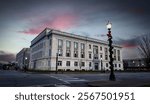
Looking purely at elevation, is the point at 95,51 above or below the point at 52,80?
above

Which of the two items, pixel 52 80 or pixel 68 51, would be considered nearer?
pixel 52 80

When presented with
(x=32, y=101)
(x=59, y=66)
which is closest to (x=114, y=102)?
(x=32, y=101)

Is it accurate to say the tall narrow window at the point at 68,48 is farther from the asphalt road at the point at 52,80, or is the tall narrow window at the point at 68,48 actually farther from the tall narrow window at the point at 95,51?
the asphalt road at the point at 52,80

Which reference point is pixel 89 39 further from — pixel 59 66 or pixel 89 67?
pixel 59 66

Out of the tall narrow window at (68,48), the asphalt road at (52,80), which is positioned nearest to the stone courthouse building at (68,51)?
the tall narrow window at (68,48)

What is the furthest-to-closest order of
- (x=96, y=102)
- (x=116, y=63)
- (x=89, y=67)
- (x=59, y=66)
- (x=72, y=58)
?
(x=116, y=63) < (x=89, y=67) < (x=72, y=58) < (x=59, y=66) < (x=96, y=102)

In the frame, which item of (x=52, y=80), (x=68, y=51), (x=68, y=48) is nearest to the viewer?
(x=52, y=80)

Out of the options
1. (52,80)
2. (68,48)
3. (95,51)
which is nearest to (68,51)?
(68,48)

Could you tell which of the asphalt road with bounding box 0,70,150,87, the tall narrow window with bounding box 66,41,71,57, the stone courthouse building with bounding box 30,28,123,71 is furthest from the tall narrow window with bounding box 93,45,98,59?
the asphalt road with bounding box 0,70,150,87

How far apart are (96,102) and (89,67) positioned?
54.3m

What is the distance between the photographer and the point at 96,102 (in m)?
4.96

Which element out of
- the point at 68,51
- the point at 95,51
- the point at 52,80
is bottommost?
the point at 52,80

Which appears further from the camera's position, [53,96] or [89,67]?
[89,67]

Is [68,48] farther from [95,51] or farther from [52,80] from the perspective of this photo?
[52,80]
